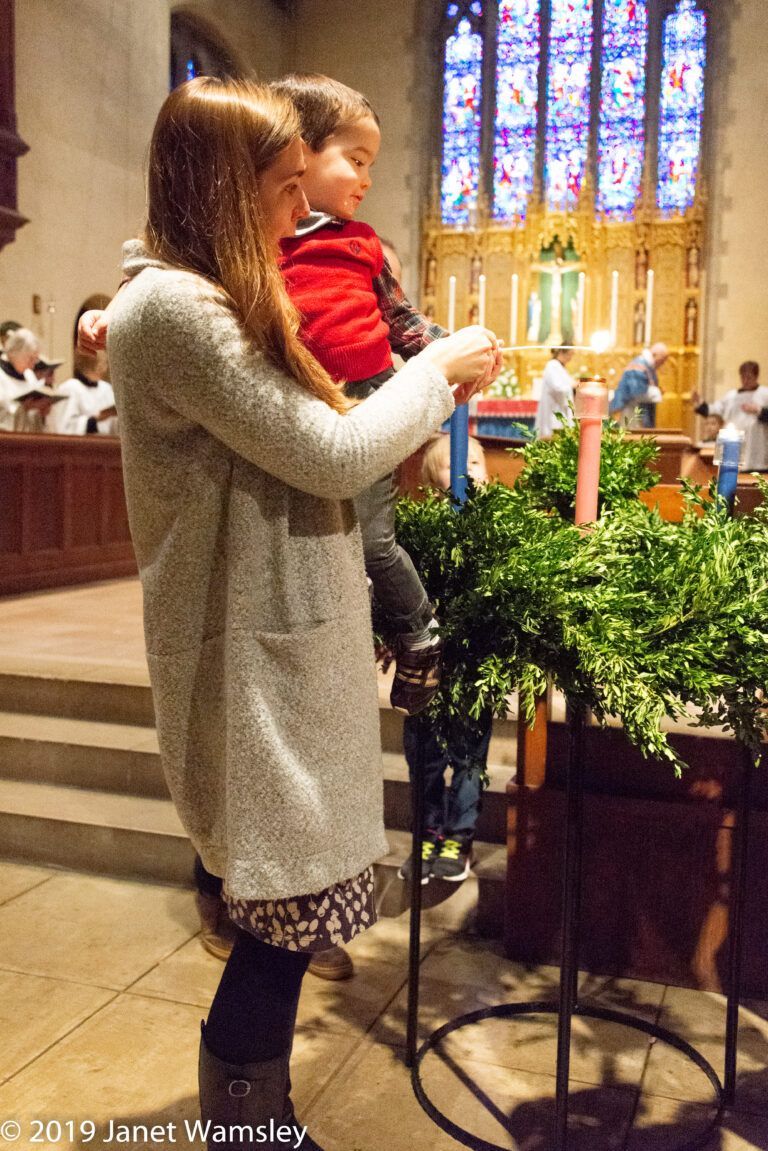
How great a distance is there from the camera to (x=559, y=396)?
826 centimetres

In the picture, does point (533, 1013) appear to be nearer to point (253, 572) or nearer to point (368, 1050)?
point (368, 1050)

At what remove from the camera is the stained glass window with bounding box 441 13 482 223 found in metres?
13.3

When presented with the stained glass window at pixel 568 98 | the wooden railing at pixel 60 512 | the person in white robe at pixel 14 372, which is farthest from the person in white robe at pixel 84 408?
the stained glass window at pixel 568 98

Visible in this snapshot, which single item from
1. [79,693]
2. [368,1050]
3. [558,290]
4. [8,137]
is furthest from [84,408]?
[368,1050]

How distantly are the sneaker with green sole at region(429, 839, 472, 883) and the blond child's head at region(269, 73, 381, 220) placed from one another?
1.69 metres

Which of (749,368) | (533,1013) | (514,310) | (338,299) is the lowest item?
(533,1013)

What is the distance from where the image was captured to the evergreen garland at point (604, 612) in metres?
1.50

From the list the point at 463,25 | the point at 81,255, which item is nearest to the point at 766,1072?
the point at 81,255

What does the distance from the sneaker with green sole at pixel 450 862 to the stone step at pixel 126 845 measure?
30 mm

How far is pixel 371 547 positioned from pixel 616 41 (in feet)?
43.2

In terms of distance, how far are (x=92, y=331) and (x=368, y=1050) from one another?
4.72ft

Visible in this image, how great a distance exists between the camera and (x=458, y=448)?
176cm

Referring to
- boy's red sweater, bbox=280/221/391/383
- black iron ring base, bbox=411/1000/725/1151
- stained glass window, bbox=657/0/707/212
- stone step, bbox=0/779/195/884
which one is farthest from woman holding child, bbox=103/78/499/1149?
stained glass window, bbox=657/0/707/212

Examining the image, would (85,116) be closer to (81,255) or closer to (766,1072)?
(81,255)
